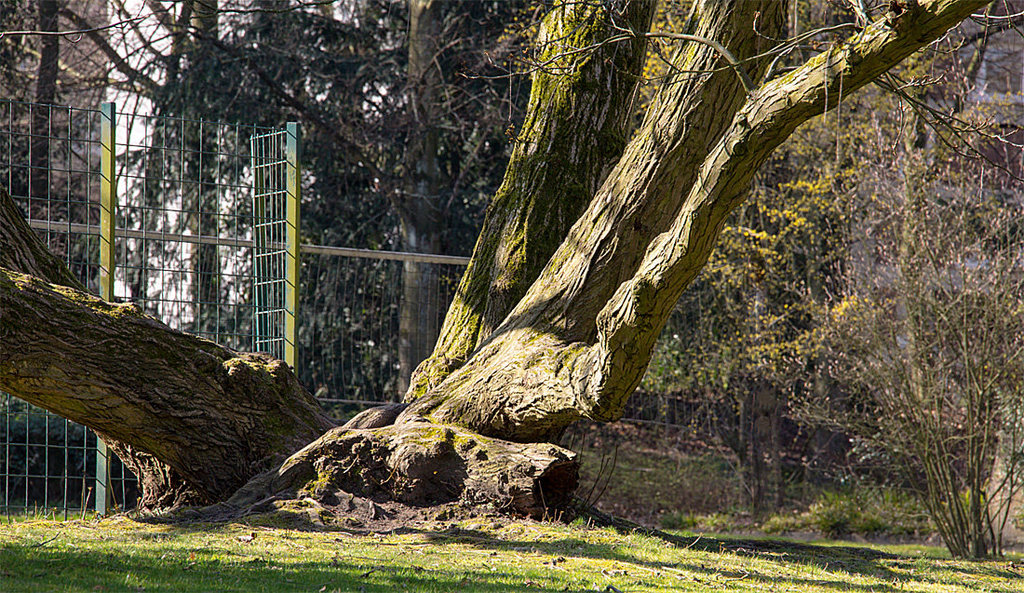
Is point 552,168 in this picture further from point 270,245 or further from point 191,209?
point 191,209

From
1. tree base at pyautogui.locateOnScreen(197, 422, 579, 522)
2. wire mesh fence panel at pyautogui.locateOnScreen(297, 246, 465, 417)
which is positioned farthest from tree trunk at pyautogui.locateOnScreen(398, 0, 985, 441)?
wire mesh fence panel at pyautogui.locateOnScreen(297, 246, 465, 417)

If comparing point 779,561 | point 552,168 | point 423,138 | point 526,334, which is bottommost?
point 779,561

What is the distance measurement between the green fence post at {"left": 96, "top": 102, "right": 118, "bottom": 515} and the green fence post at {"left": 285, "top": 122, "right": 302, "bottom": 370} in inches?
53.1

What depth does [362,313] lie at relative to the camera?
420 inches

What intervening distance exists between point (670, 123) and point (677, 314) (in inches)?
299

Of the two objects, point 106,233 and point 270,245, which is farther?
point 270,245

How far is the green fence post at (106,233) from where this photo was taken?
742 centimetres

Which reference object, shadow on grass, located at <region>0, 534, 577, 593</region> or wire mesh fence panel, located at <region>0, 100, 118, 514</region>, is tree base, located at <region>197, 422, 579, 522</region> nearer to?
shadow on grass, located at <region>0, 534, 577, 593</region>

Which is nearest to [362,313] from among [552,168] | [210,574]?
[552,168]

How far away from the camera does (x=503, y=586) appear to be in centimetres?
437

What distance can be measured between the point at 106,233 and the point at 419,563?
13.7 ft

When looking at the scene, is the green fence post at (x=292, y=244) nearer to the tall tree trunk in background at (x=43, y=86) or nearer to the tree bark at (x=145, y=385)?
the tree bark at (x=145, y=385)

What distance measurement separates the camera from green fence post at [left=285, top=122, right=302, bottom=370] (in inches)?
305

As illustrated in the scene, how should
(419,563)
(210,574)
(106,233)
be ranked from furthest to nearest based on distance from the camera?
1. (106,233)
2. (419,563)
3. (210,574)
